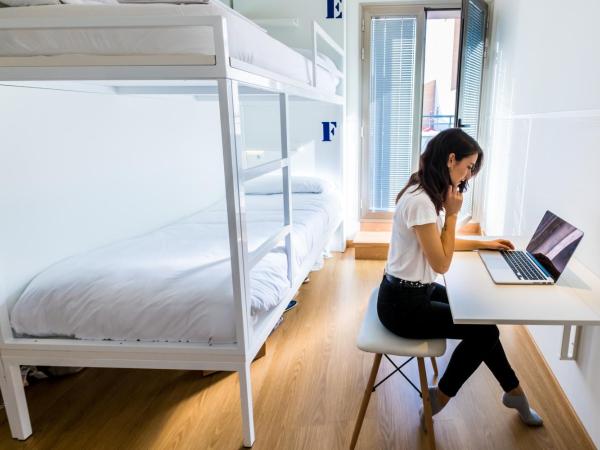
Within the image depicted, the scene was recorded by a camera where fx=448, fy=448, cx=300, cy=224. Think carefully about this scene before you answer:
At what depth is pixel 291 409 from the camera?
6.07 feet

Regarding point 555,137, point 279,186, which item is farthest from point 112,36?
point 279,186

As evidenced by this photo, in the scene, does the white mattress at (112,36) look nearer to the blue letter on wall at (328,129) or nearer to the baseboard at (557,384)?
the baseboard at (557,384)

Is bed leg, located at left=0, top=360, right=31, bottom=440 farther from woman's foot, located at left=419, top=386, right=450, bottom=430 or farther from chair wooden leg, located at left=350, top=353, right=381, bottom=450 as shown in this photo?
woman's foot, located at left=419, top=386, right=450, bottom=430

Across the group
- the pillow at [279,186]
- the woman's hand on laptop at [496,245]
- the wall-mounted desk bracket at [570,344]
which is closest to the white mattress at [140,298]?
the woman's hand on laptop at [496,245]

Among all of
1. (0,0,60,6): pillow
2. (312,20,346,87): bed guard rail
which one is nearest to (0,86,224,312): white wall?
(0,0,60,6): pillow

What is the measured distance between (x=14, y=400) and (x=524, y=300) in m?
1.83

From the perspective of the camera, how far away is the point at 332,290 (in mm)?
3076

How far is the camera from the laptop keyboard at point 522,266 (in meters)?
1.51

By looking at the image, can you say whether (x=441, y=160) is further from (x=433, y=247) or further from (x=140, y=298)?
(x=140, y=298)

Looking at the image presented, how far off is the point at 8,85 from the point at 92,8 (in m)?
0.62

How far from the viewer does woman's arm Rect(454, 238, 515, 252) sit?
5.93ft

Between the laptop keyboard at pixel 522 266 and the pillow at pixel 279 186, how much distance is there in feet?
5.89

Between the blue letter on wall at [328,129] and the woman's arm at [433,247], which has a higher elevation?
the blue letter on wall at [328,129]

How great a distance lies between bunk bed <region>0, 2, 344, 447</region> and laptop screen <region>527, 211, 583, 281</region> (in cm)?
101
